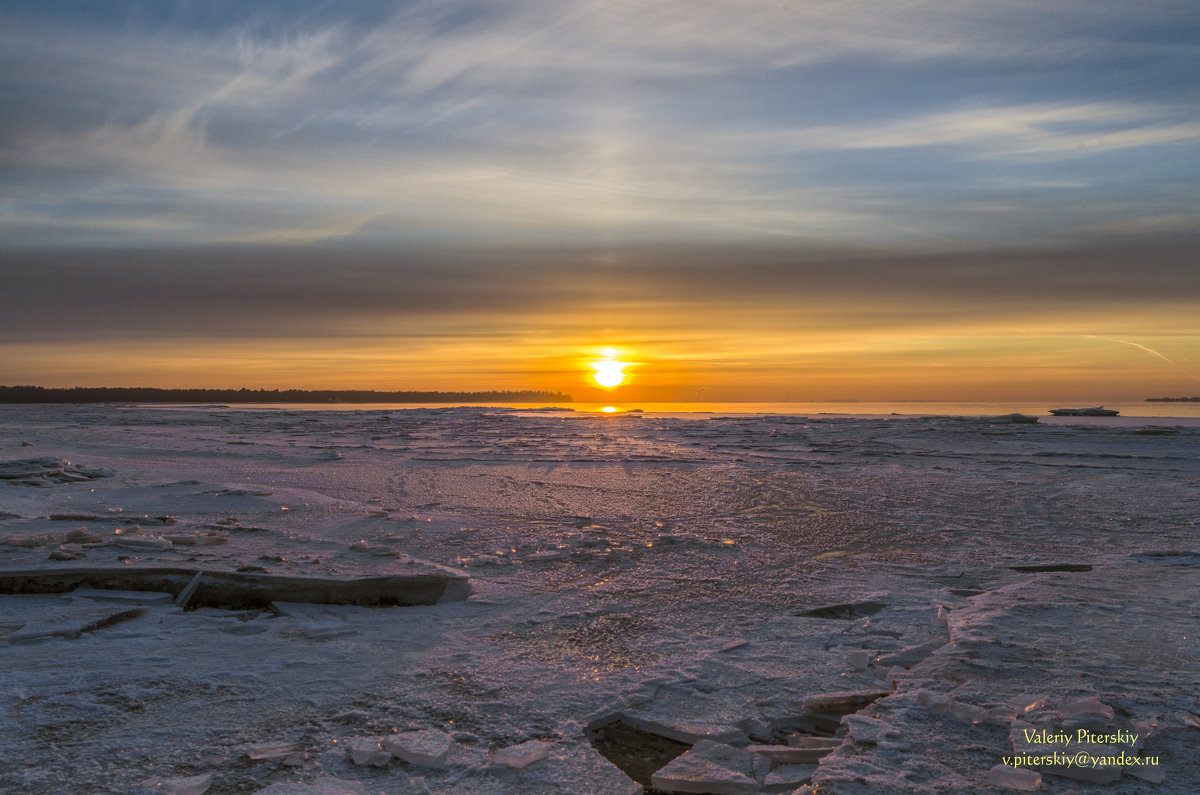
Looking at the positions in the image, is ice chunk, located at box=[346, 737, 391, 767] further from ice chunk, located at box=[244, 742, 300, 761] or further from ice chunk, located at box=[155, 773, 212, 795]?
ice chunk, located at box=[155, 773, 212, 795]

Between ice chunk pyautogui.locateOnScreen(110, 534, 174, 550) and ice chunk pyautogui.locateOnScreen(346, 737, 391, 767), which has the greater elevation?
ice chunk pyautogui.locateOnScreen(110, 534, 174, 550)

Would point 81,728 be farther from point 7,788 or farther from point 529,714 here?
point 529,714

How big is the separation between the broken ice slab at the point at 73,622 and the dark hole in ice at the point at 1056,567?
5151 millimetres

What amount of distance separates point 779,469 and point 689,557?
21.1 ft

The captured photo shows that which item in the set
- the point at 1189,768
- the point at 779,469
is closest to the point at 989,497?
the point at 779,469

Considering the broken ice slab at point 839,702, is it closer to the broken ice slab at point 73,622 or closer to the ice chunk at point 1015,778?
the ice chunk at point 1015,778

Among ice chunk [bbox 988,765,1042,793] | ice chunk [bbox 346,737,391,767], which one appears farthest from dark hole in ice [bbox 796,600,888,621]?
ice chunk [bbox 346,737,391,767]

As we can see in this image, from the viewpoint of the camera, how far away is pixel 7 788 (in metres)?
2.07

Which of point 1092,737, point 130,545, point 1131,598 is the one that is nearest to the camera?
point 1092,737

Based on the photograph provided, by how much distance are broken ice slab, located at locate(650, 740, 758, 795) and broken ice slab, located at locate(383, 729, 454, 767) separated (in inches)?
26.3

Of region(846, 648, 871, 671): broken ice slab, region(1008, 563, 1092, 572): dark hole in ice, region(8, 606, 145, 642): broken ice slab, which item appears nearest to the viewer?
region(846, 648, 871, 671): broken ice slab

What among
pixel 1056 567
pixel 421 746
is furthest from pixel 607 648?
pixel 1056 567

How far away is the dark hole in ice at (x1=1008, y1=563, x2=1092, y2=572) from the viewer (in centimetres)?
479

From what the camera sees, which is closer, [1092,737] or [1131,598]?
[1092,737]
